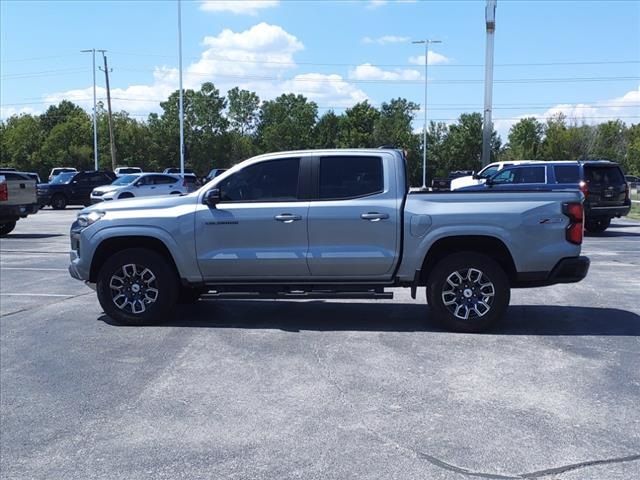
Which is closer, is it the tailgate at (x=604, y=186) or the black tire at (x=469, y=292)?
the black tire at (x=469, y=292)

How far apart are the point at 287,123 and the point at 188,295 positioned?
284 feet

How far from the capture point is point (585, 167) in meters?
18.9

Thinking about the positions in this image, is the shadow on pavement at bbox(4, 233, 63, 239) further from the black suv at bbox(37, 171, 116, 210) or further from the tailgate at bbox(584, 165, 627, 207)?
the tailgate at bbox(584, 165, 627, 207)

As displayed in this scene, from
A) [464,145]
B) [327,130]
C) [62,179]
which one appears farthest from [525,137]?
[62,179]

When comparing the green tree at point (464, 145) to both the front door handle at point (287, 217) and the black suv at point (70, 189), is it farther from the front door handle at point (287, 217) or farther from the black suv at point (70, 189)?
the front door handle at point (287, 217)

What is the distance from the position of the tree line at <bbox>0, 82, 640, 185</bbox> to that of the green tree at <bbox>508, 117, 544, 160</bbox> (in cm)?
13

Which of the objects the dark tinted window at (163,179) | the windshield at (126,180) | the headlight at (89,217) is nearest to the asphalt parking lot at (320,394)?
the headlight at (89,217)

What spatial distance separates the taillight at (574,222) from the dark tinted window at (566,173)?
Answer: 40.3 ft

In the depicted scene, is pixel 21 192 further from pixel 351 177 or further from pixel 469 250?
pixel 469 250

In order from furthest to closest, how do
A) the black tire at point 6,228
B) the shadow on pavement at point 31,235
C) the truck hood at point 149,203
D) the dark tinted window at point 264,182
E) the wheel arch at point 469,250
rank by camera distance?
the black tire at point 6,228
the shadow on pavement at point 31,235
the truck hood at point 149,203
the dark tinted window at point 264,182
the wheel arch at point 469,250

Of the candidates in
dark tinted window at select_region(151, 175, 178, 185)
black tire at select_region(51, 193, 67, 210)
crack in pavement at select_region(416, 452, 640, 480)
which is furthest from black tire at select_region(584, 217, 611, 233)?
black tire at select_region(51, 193, 67, 210)

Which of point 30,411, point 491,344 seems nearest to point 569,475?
point 491,344

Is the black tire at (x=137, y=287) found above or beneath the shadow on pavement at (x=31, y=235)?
above

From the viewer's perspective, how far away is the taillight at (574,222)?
7.11 m
